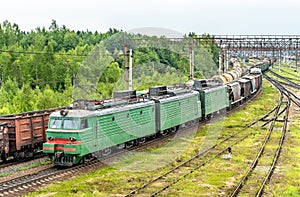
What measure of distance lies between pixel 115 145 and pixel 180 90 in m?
10.2

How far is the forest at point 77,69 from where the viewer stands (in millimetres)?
48312

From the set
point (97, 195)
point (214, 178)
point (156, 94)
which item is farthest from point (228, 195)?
point (156, 94)

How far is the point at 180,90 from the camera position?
32.5m

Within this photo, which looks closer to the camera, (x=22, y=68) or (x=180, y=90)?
(x=180, y=90)

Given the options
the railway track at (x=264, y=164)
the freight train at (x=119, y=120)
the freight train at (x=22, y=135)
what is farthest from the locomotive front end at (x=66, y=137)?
the railway track at (x=264, y=164)

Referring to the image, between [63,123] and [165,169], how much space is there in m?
5.36

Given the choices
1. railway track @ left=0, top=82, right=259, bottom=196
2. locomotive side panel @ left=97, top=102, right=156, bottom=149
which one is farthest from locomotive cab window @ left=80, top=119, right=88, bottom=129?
railway track @ left=0, top=82, right=259, bottom=196

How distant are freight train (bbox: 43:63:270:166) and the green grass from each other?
1.19 metres

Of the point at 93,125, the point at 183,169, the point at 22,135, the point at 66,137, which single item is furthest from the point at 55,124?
the point at 183,169

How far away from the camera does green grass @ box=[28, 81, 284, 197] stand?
57.3 ft

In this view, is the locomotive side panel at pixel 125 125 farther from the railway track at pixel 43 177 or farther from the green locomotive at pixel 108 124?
the railway track at pixel 43 177

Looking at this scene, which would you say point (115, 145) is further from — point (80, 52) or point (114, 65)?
point (80, 52)

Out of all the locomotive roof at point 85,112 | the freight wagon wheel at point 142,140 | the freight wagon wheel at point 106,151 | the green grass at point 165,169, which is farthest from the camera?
the freight wagon wheel at point 142,140

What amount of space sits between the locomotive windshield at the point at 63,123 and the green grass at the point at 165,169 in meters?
2.36
